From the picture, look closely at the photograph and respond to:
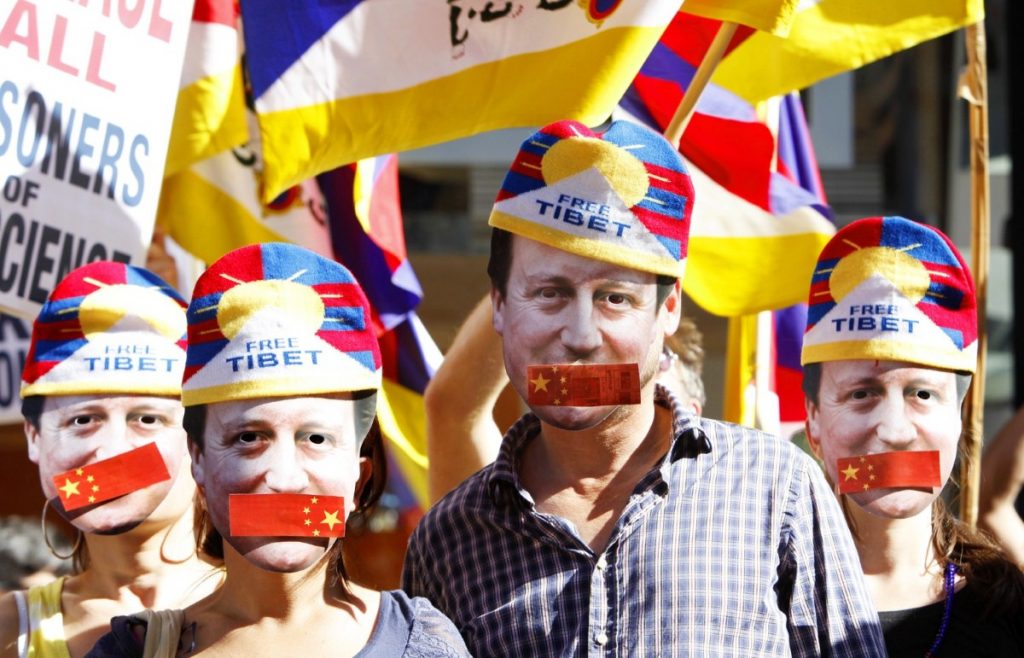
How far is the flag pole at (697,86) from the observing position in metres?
3.75

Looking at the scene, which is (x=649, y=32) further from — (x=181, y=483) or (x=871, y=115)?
A: (x=871, y=115)

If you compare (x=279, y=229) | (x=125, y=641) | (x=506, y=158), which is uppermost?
(x=506, y=158)

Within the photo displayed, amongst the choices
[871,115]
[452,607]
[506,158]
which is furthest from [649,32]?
[871,115]

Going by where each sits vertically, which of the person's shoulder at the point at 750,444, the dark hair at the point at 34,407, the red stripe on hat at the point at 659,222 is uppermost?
the red stripe on hat at the point at 659,222

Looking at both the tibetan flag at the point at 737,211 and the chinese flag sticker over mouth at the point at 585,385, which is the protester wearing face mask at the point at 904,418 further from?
the tibetan flag at the point at 737,211

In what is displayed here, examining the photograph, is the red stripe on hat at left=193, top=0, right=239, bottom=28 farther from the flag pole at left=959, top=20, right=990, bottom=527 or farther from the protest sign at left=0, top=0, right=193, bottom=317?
the flag pole at left=959, top=20, right=990, bottom=527

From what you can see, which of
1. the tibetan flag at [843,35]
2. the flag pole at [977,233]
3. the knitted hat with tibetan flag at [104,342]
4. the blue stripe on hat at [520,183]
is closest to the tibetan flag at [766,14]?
the tibetan flag at [843,35]

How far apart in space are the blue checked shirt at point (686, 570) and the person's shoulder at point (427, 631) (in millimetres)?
216

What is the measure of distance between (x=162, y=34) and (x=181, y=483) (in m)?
1.47

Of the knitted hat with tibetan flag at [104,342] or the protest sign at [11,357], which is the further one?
the protest sign at [11,357]

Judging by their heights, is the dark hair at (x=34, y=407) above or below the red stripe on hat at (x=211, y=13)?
below

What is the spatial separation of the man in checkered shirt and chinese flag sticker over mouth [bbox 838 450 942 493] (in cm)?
24

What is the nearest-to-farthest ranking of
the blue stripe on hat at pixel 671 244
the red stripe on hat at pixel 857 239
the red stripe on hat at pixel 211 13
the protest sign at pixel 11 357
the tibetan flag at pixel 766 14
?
the blue stripe on hat at pixel 671 244
the red stripe on hat at pixel 857 239
the tibetan flag at pixel 766 14
the protest sign at pixel 11 357
the red stripe on hat at pixel 211 13

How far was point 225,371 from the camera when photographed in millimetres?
2410
